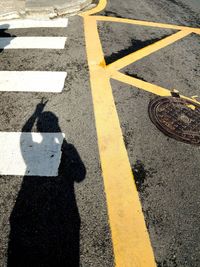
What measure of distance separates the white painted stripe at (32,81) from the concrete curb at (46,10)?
126 inches

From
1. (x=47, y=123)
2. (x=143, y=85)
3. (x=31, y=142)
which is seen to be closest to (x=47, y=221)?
(x=31, y=142)

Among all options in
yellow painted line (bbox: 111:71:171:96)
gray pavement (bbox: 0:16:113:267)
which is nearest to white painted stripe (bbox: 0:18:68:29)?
yellow painted line (bbox: 111:71:171:96)

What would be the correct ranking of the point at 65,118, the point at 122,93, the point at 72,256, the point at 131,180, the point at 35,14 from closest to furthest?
the point at 72,256
the point at 131,180
the point at 65,118
the point at 122,93
the point at 35,14

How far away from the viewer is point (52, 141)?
4.04 metres

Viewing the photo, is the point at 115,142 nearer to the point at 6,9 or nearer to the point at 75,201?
the point at 75,201

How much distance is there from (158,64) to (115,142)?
2.84 metres

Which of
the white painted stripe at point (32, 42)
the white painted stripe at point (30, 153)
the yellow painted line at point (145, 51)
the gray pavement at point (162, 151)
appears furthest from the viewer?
the white painted stripe at point (32, 42)

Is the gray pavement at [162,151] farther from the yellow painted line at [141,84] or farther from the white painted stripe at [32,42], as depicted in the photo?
the white painted stripe at [32,42]

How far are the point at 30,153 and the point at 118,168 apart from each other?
1.13 meters

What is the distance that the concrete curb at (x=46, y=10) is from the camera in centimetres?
798

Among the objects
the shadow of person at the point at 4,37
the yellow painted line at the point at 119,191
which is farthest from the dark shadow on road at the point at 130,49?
the shadow of person at the point at 4,37

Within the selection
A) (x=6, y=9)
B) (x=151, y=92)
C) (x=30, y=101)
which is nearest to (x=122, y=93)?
(x=151, y=92)

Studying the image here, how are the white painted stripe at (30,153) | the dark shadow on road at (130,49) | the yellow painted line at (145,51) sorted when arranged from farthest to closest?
the dark shadow on road at (130,49), the yellow painted line at (145,51), the white painted stripe at (30,153)

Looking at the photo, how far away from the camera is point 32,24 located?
758 centimetres
